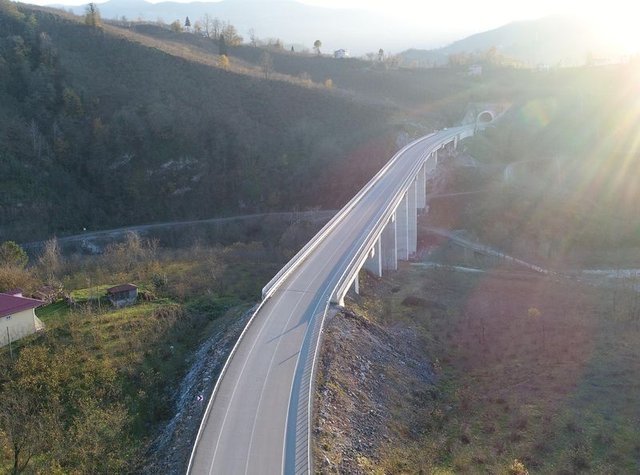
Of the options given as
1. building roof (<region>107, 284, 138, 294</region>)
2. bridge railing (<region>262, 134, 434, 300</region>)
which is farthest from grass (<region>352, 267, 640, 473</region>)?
building roof (<region>107, 284, 138, 294</region>)

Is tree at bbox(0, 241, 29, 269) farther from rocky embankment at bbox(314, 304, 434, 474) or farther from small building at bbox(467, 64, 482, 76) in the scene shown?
small building at bbox(467, 64, 482, 76)

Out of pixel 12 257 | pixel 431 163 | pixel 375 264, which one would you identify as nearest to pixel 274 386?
pixel 375 264

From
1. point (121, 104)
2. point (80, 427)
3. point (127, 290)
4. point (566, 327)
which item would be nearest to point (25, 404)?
point (80, 427)

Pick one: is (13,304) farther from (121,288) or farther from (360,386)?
(360,386)

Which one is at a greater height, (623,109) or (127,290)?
(623,109)

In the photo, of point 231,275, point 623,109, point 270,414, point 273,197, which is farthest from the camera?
point 623,109

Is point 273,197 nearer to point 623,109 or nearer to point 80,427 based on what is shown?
point 80,427
